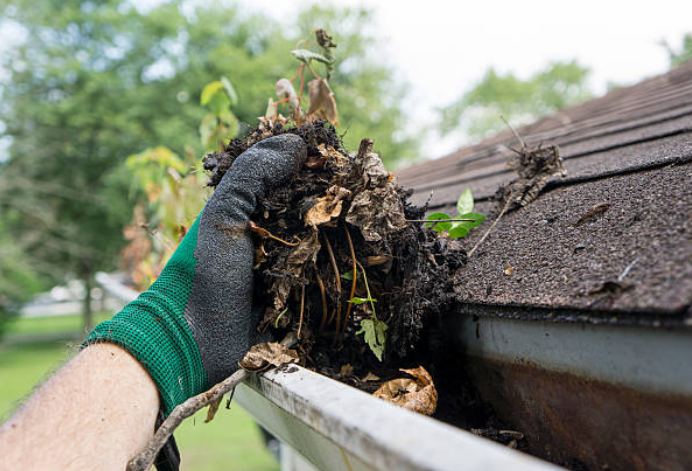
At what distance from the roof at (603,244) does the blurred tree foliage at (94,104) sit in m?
13.0

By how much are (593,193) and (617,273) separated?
0.46m

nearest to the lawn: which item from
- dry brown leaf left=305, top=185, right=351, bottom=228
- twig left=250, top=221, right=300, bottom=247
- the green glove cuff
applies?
the green glove cuff

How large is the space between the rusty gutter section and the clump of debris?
151 mm

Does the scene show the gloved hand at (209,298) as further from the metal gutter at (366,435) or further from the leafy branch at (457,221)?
the leafy branch at (457,221)

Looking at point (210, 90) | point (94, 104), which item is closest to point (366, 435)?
point (210, 90)

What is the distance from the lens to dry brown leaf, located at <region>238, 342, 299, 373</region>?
938mm

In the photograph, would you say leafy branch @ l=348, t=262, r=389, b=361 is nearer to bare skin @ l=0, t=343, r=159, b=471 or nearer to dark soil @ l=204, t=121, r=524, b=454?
dark soil @ l=204, t=121, r=524, b=454

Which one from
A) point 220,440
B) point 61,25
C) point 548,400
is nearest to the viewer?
point 548,400

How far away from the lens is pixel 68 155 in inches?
611

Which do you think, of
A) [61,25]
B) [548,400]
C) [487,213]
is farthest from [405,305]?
[61,25]

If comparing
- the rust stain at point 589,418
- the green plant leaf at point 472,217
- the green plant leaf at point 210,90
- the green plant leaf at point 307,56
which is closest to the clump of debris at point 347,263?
the green plant leaf at point 472,217

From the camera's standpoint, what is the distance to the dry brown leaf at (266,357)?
94cm

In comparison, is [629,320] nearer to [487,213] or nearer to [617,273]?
[617,273]

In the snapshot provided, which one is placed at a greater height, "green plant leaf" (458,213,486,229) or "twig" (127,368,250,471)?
"green plant leaf" (458,213,486,229)
